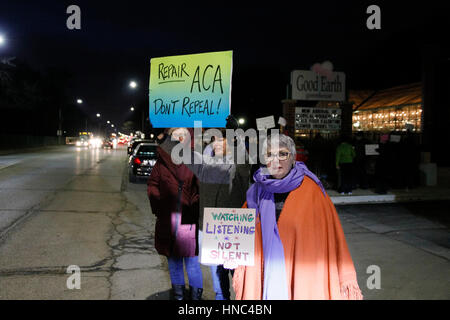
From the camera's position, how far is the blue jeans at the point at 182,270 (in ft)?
13.3

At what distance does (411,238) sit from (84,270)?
563 cm

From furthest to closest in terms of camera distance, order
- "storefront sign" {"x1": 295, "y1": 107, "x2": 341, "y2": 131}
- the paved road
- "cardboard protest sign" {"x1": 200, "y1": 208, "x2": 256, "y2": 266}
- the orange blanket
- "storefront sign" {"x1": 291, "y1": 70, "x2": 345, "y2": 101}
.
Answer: "storefront sign" {"x1": 291, "y1": 70, "x2": 345, "y2": 101}, "storefront sign" {"x1": 295, "y1": 107, "x2": 341, "y2": 131}, the paved road, "cardboard protest sign" {"x1": 200, "y1": 208, "x2": 256, "y2": 266}, the orange blanket

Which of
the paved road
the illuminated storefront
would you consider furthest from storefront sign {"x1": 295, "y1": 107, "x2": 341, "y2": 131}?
the illuminated storefront

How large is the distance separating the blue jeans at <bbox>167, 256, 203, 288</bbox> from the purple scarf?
1.10m

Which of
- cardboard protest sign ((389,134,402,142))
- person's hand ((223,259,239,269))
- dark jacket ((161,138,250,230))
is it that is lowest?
person's hand ((223,259,239,269))

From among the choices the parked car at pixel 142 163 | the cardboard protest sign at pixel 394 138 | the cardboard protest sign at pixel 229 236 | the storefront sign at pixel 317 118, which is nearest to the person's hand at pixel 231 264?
the cardboard protest sign at pixel 229 236

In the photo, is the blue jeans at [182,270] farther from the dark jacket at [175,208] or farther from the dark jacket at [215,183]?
the dark jacket at [215,183]

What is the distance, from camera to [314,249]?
303 cm

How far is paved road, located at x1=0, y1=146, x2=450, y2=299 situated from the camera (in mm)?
4965

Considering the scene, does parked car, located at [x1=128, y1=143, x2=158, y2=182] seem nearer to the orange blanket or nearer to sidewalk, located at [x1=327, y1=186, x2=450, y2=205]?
sidewalk, located at [x1=327, y1=186, x2=450, y2=205]

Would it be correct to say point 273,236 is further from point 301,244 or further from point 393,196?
point 393,196

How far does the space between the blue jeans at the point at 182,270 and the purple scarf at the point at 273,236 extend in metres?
1.10

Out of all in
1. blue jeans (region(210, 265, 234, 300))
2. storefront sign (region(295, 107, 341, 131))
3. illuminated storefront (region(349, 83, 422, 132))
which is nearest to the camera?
blue jeans (region(210, 265, 234, 300))
